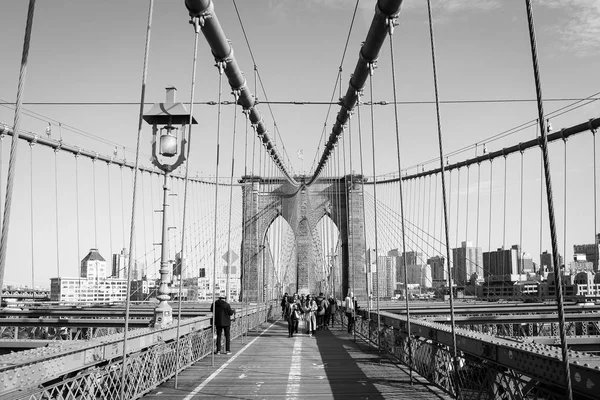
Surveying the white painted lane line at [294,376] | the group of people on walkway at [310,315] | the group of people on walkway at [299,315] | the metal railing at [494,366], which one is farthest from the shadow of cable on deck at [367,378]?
the group of people on walkway at [310,315]

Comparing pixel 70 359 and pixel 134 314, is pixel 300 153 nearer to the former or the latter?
pixel 134 314

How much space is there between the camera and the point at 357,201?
4922 centimetres

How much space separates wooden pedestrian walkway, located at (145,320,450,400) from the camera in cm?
752

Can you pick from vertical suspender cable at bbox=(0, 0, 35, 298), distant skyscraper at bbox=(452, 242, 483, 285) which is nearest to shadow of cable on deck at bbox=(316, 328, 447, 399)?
vertical suspender cable at bbox=(0, 0, 35, 298)

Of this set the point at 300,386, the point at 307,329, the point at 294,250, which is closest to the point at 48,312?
the point at 307,329

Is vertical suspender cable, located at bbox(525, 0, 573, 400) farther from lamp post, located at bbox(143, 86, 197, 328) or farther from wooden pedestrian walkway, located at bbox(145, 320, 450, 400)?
lamp post, located at bbox(143, 86, 197, 328)

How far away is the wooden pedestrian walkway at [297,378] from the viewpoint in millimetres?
7520

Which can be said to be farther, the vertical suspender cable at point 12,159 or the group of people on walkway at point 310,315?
the group of people on walkway at point 310,315

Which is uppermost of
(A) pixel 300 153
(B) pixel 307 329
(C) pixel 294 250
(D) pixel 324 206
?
(A) pixel 300 153

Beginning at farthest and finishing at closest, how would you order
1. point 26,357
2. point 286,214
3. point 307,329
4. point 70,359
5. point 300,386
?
1. point 286,214
2. point 307,329
3. point 300,386
4. point 70,359
5. point 26,357

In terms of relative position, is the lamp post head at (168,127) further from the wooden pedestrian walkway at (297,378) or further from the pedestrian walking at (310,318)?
the pedestrian walking at (310,318)

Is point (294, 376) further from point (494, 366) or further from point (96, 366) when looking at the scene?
point (494, 366)

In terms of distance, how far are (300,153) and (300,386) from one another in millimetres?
41001

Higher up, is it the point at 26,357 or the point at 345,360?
the point at 26,357
